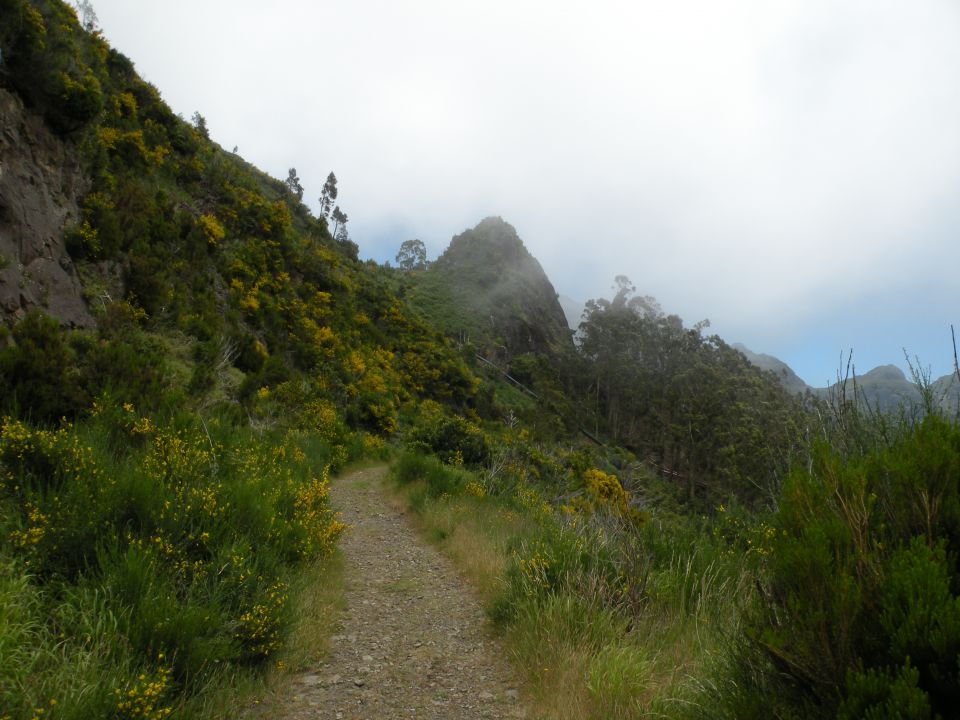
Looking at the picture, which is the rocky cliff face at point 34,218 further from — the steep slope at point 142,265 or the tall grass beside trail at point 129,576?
the tall grass beside trail at point 129,576

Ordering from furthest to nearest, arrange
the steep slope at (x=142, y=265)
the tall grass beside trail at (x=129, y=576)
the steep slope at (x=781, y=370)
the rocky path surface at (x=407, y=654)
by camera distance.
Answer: the steep slope at (x=781, y=370), the steep slope at (x=142, y=265), the rocky path surface at (x=407, y=654), the tall grass beside trail at (x=129, y=576)

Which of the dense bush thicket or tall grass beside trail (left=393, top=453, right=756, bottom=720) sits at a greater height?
the dense bush thicket

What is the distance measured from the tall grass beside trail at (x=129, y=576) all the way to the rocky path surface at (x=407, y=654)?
1.65ft

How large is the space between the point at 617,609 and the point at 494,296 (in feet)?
179

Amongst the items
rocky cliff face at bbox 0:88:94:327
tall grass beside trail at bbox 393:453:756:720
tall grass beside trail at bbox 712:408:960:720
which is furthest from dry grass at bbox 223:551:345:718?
rocky cliff face at bbox 0:88:94:327

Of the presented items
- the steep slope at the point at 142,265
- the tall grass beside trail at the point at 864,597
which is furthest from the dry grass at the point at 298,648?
the steep slope at the point at 142,265

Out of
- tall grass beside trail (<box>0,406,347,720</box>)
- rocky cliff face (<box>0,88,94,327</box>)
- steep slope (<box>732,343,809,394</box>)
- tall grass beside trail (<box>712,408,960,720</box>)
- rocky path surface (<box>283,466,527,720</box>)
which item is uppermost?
steep slope (<box>732,343,809,394</box>)

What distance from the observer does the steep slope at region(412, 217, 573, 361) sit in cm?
4828

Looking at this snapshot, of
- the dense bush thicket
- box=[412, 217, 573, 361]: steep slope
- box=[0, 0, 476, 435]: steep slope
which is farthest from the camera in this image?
box=[412, 217, 573, 361]: steep slope

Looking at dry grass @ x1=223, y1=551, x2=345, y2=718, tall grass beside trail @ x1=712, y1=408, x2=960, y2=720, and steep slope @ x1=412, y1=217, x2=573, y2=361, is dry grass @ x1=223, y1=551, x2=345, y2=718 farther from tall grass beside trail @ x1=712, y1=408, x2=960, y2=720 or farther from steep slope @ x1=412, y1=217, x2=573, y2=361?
steep slope @ x1=412, y1=217, x2=573, y2=361

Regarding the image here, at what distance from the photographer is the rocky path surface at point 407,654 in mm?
3088

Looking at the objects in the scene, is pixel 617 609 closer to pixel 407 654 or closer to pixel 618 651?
pixel 618 651

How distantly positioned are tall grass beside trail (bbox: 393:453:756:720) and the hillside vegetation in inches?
0.8

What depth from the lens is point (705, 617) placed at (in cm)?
321
